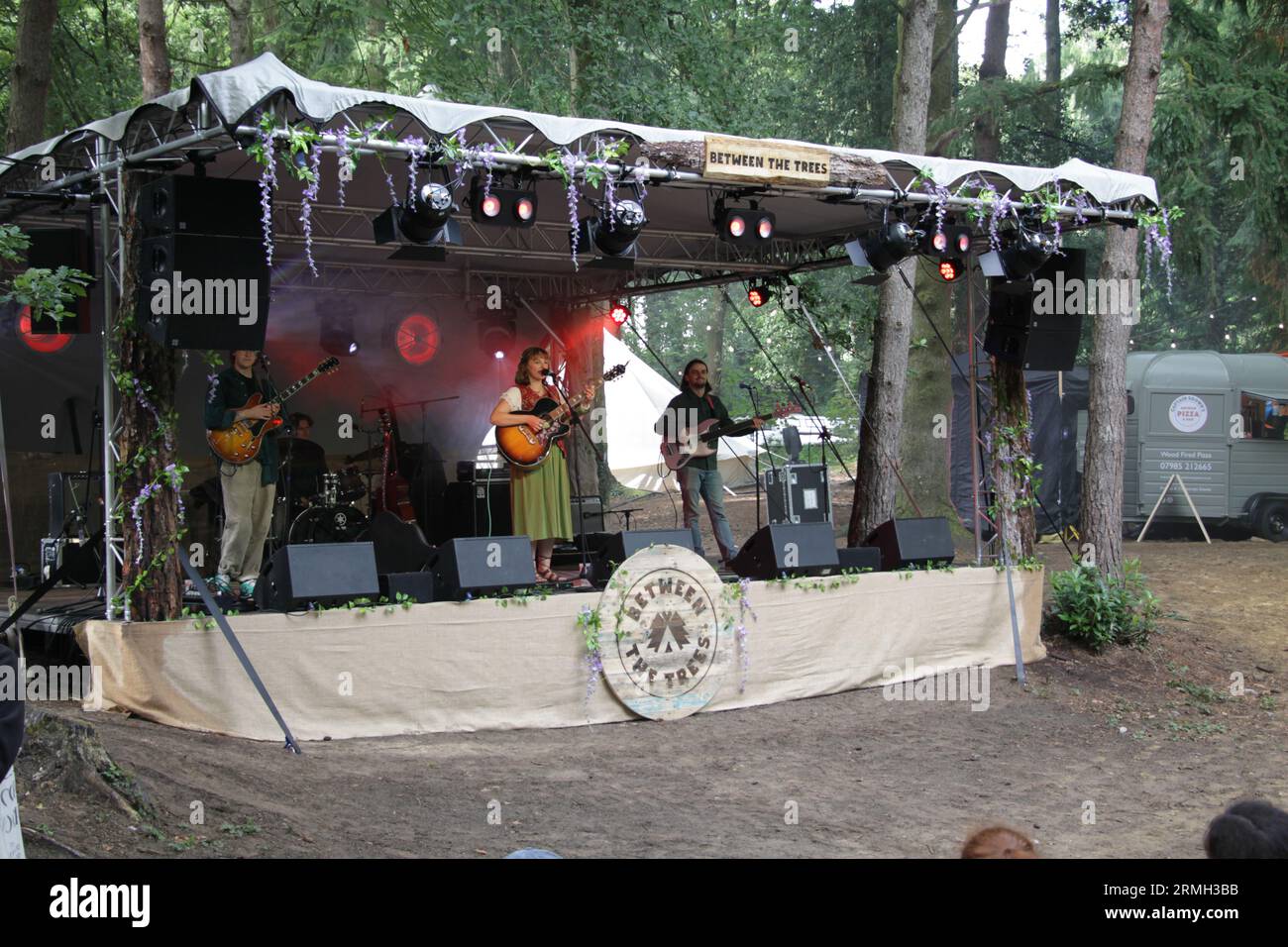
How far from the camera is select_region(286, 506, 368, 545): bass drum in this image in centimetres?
1159

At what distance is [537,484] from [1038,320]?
13.3ft

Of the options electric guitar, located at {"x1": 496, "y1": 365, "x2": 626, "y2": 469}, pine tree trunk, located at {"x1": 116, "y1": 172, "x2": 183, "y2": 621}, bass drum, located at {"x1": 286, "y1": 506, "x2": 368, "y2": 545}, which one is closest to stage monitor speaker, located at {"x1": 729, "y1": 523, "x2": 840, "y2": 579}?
electric guitar, located at {"x1": 496, "y1": 365, "x2": 626, "y2": 469}

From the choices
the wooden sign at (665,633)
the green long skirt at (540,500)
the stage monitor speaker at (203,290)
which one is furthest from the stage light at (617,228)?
the stage monitor speaker at (203,290)

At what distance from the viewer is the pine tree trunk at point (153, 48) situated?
33.8 feet

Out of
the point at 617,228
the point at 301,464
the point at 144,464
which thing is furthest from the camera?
the point at 301,464

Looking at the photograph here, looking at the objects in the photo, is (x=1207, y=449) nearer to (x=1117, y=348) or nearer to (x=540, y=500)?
(x=1117, y=348)

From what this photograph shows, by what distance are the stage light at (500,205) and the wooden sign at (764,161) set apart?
1.10 metres

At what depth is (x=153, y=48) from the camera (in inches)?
407

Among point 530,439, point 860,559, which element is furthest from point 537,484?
point 860,559

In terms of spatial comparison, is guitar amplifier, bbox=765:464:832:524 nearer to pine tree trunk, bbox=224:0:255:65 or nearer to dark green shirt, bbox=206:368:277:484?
dark green shirt, bbox=206:368:277:484

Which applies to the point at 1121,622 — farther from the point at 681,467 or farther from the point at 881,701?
the point at 681,467

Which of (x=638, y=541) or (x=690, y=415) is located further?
(x=690, y=415)

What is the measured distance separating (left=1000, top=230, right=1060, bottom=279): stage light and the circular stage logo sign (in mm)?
8290

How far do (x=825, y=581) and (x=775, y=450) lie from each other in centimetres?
1536
